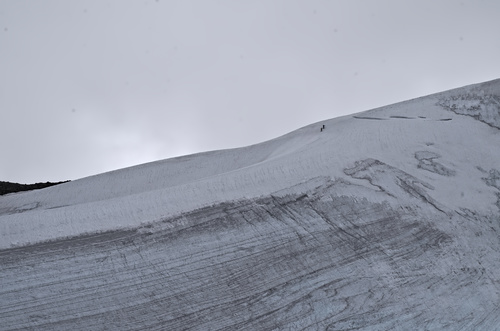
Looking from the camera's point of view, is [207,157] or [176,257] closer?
[176,257]

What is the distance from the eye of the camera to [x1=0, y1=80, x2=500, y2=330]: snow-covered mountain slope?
10.4ft

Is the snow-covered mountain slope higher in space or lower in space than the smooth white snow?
lower

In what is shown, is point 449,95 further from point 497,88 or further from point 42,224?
point 42,224

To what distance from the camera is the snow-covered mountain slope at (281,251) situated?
3162 millimetres

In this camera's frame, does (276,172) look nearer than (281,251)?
No

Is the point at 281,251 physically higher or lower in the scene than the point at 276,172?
lower

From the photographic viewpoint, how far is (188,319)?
3.16m

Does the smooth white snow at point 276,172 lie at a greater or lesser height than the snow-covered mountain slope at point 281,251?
greater

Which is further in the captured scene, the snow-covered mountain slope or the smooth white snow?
the smooth white snow

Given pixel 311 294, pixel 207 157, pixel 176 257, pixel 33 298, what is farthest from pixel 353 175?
pixel 33 298

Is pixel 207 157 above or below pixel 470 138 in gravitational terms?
above

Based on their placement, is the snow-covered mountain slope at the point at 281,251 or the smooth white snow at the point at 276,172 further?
the smooth white snow at the point at 276,172

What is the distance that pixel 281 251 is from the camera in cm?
338

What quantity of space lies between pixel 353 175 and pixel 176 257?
1125 millimetres
